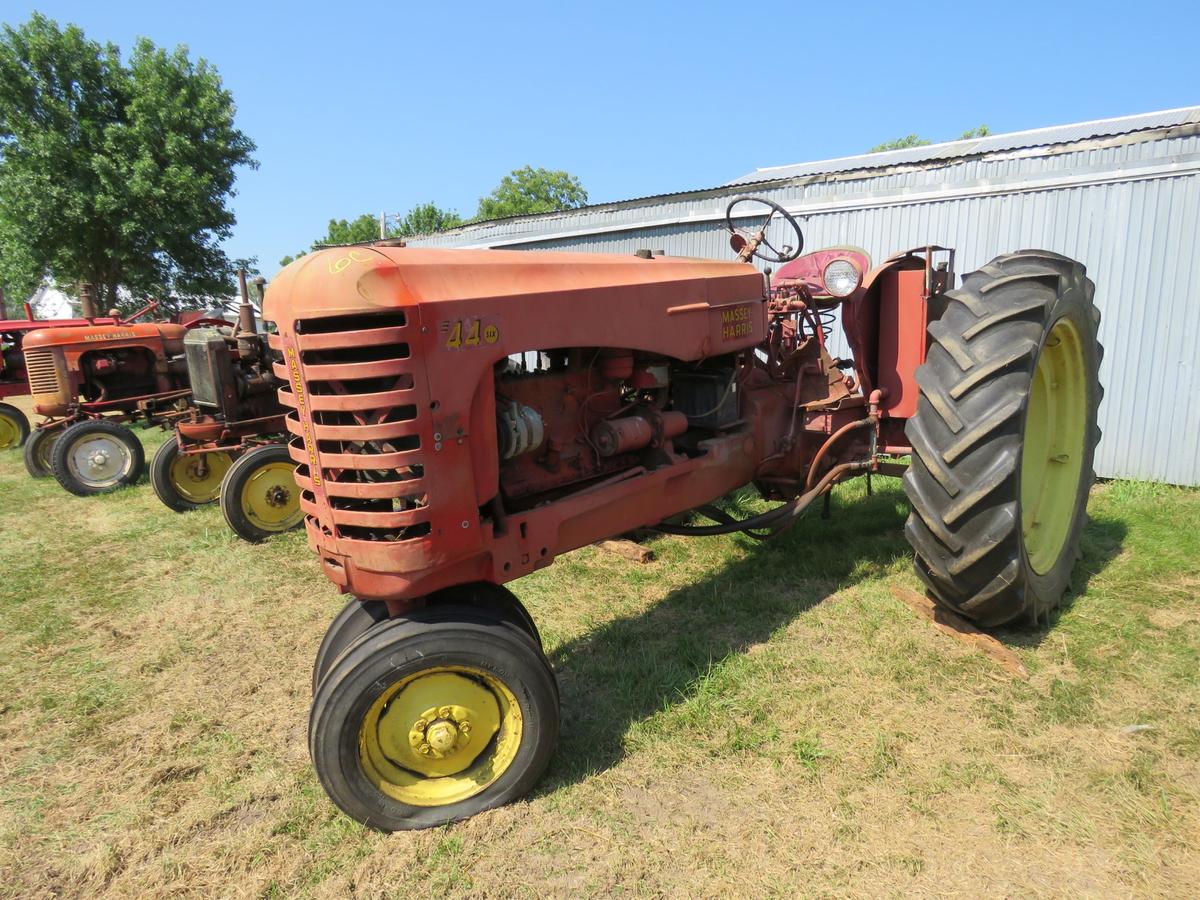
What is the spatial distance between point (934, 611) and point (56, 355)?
8055 millimetres

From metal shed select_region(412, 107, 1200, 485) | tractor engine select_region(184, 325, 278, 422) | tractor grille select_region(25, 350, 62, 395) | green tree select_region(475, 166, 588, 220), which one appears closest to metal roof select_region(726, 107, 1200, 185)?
metal shed select_region(412, 107, 1200, 485)

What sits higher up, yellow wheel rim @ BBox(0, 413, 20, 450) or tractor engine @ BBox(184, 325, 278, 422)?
tractor engine @ BBox(184, 325, 278, 422)

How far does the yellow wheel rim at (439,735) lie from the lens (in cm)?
225

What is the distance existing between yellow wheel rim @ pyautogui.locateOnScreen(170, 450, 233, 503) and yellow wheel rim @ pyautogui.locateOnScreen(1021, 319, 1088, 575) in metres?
5.66

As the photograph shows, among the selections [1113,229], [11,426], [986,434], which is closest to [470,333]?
[986,434]

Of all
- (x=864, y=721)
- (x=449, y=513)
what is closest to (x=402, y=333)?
(x=449, y=513)

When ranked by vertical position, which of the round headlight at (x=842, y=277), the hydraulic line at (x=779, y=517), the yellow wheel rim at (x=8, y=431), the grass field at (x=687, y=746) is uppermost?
the round headlight at (x=842, y=277)

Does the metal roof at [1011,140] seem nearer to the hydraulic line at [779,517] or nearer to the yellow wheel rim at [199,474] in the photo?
the hydraulic line at [779,517]

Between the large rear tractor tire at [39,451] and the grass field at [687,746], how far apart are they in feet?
13.6

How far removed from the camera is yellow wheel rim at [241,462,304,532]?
16.9 feet

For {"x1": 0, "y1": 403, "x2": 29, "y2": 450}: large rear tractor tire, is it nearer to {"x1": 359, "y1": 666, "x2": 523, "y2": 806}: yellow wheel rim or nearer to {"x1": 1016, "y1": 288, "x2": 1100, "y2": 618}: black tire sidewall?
{"x1": 359, "y1": 666, "x2": 523, "y2": 806}: yellow wheel rim

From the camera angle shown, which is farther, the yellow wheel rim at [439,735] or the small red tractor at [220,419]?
the small red tractor at [220,419]

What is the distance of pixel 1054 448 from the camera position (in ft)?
12.2

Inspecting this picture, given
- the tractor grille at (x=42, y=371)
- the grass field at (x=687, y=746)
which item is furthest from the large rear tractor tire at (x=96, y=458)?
the grass field at (x=687, y=746)
